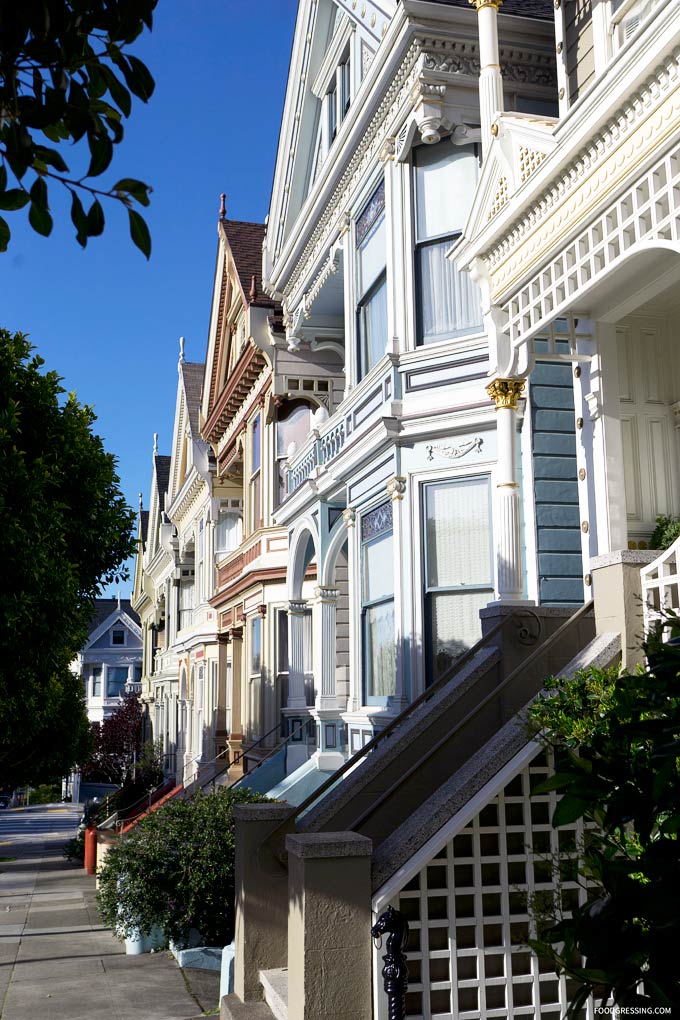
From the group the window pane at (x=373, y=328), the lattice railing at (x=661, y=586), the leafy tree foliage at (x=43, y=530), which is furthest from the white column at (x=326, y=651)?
the lattice railing at (x=661, y=586)

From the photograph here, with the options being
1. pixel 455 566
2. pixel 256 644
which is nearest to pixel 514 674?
pixel 455 566

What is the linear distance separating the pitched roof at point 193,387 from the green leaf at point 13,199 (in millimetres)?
31217

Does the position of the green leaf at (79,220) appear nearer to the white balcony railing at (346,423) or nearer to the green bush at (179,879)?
the white balcony railing at (346,423)

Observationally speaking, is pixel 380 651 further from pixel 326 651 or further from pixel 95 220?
pixel 95 220

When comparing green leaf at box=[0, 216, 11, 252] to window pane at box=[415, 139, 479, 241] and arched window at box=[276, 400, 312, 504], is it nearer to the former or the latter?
window pane at box=[415, 139, 479, 241]

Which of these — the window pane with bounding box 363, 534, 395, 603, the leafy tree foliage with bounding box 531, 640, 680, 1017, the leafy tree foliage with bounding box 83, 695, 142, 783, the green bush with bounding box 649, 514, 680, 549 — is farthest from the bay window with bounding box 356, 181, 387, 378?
the leafy tree foliage with bounding box 83, 695, 142, 783

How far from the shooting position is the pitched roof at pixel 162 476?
47.6 meters

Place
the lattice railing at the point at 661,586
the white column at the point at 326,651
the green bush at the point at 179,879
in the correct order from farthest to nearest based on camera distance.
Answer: the white column at the point at 326,651
the green bush at the point at 179,879
the lattice railing at the point at 661,586

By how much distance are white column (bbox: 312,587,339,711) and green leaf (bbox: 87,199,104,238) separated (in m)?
13.1

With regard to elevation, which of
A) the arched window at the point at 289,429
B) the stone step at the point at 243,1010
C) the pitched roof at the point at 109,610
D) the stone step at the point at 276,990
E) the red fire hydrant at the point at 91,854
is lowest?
the red fire hydrant at the point at 91,854

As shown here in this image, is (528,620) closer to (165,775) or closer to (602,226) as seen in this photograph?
(602,226)

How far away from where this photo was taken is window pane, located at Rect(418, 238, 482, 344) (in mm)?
12242

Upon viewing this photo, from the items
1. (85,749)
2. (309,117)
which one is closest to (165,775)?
(85,749)

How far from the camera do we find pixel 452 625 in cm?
1171
